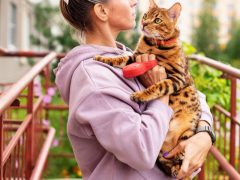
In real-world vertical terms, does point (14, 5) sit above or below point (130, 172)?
below

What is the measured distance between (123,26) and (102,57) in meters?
0.23

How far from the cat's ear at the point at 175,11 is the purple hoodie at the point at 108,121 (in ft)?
1.37

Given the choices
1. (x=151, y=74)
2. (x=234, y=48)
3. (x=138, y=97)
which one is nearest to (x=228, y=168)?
(x=151, y=74)

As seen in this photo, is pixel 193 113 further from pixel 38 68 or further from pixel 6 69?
pixel 6 69

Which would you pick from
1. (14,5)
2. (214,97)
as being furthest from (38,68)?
(14,5)

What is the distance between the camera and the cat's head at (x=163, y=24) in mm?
1619

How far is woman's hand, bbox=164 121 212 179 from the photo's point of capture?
4.53 ft

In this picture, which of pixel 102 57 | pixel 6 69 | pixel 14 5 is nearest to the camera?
pixel 102 57

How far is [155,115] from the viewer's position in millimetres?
1283

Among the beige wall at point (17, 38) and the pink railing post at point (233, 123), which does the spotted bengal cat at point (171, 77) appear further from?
the beige wall at point (17, 38)

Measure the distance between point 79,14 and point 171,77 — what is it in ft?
1.72

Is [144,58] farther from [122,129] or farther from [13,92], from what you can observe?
[13,92]

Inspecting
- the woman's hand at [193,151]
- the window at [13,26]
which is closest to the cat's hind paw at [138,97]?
the woman's hand at [193,151]

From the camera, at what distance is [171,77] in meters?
1.52
